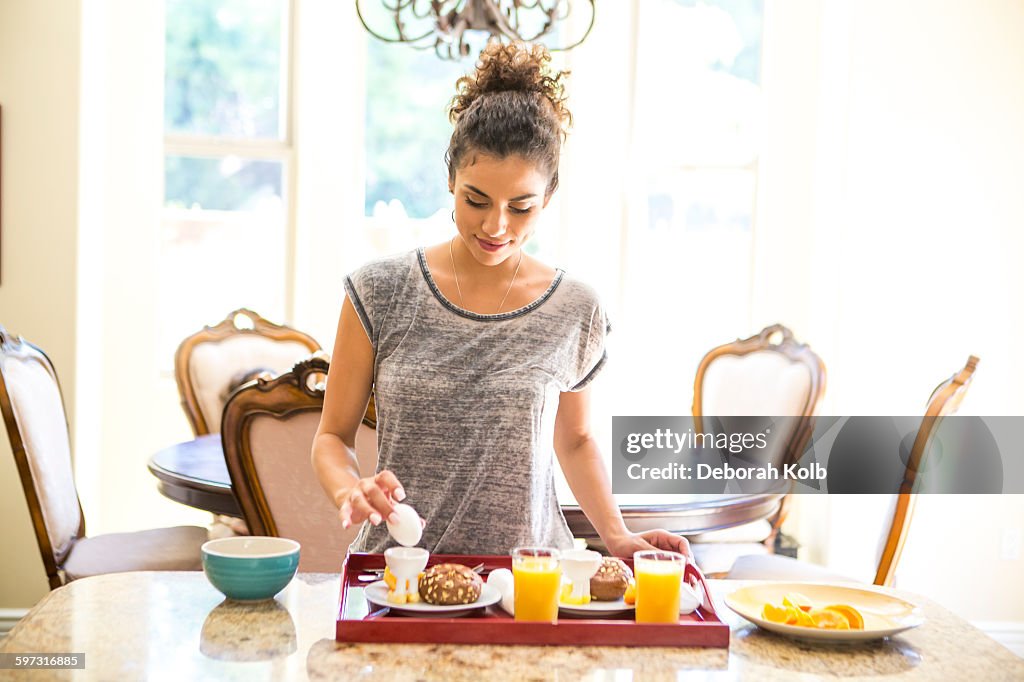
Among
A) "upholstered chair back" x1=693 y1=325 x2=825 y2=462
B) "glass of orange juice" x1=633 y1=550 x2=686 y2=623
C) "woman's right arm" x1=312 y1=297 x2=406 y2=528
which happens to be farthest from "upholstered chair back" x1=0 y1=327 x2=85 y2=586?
"upholstered chair back" x1=693 y1=325 x2=825 y2=462

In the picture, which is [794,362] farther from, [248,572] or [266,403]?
[248,572]

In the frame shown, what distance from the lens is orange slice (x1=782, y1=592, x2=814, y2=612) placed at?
128 centimetres

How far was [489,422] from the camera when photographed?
1.52 meters

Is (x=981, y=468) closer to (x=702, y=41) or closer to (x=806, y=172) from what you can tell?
(x=806, y=172)

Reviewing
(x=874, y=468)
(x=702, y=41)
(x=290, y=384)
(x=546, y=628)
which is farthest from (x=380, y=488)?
(x=702, y=41)

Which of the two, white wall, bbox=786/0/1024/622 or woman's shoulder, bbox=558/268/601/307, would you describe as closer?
woman's shoulder, bbox=558/268/601/307

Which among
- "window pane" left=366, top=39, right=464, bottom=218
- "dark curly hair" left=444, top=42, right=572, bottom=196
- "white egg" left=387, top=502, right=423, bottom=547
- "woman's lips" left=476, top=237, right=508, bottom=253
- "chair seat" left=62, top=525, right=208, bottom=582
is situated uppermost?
"window pane" left=366, top=39, right=464, bottom=218

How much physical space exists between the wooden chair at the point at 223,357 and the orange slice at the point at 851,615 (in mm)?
2638

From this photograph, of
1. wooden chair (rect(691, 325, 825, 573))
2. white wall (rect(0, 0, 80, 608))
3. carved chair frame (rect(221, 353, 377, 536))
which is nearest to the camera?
carved chair frame (rect(221, 353, 377, 536))

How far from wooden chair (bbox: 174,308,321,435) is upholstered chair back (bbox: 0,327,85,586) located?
84cm

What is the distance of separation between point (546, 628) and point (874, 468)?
3.19 meters

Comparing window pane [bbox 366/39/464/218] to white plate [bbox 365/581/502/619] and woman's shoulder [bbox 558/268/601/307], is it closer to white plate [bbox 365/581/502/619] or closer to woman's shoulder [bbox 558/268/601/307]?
woman's shoulder [bbox 558/268/601/307]

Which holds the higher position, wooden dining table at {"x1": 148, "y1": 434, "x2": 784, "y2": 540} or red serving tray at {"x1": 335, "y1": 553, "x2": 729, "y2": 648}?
red serving tray at {"x1": 335, "y1": 553, "x2": 729, "y2": 648}

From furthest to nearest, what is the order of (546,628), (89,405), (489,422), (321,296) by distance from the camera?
→ (321,296) < (89,405) < (489,422) < (546,628)
